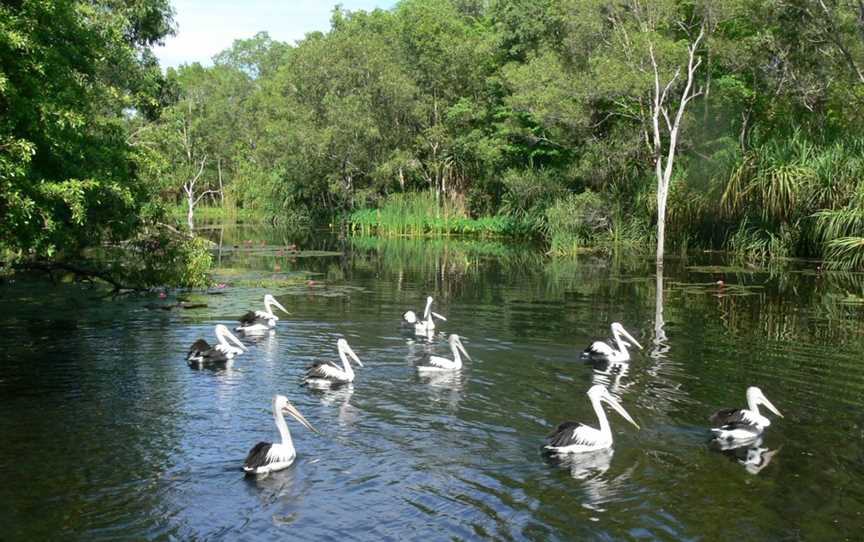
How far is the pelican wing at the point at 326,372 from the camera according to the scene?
14.8 meters

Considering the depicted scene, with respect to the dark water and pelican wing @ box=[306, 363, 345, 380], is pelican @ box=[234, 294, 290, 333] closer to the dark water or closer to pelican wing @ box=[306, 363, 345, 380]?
the dark water

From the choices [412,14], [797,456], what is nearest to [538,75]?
[412,14]

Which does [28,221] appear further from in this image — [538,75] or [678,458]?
[538,75]

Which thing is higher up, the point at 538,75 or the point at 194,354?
the point at 538,75

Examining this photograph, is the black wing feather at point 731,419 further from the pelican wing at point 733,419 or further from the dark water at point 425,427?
the dark water at point 425,427

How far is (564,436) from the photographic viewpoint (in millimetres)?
11336

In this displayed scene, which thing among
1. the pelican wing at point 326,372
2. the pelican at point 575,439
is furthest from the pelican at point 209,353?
the pelican at point 575,439

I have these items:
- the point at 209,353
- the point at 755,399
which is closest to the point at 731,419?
the point at 755,399

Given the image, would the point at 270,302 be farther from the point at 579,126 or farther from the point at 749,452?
the point at 579,126

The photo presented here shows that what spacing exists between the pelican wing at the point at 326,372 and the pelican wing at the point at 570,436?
4.77m

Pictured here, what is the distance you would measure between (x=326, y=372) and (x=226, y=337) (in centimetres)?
472

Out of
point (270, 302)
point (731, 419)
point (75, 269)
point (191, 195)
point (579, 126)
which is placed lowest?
point (731, 419)

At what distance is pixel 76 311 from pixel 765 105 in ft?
117

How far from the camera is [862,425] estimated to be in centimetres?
1294
